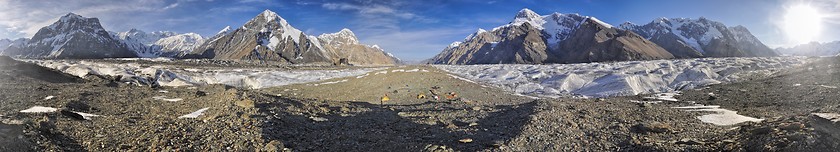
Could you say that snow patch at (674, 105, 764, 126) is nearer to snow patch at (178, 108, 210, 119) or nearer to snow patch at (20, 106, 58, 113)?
snow patch at (178, 108, 210, 119)

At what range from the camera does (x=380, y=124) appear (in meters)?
22.3

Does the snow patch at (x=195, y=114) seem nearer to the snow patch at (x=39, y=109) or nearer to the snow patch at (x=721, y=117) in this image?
the snow patch at (x=39, y=109)

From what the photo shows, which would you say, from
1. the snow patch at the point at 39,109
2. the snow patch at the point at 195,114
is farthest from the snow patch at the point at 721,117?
the snow patch at the point at 39,109

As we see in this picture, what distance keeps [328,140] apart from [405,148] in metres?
3.33

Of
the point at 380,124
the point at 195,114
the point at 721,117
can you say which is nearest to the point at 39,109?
the point at 195,114

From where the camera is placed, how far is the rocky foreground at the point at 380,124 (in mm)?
13680

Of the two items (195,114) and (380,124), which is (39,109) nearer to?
(195,114)

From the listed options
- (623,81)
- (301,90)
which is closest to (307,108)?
(301,90)

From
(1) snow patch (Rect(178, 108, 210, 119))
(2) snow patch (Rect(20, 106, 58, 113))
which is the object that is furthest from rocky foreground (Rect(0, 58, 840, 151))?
(2) snow patch (Rect(20, 106, 58, 113))

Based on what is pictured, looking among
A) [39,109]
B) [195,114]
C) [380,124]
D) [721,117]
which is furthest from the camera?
[380,124]

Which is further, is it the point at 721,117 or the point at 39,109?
the point at 721,117

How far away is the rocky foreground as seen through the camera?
13680 millimetres

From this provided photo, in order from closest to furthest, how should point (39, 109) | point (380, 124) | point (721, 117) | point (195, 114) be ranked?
1. point (39, 109)
2. point (195, 114)
3. point (721, 117)
4. point (380, 124)

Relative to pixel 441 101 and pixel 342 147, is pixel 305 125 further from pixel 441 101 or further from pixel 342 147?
pixel 441 101
